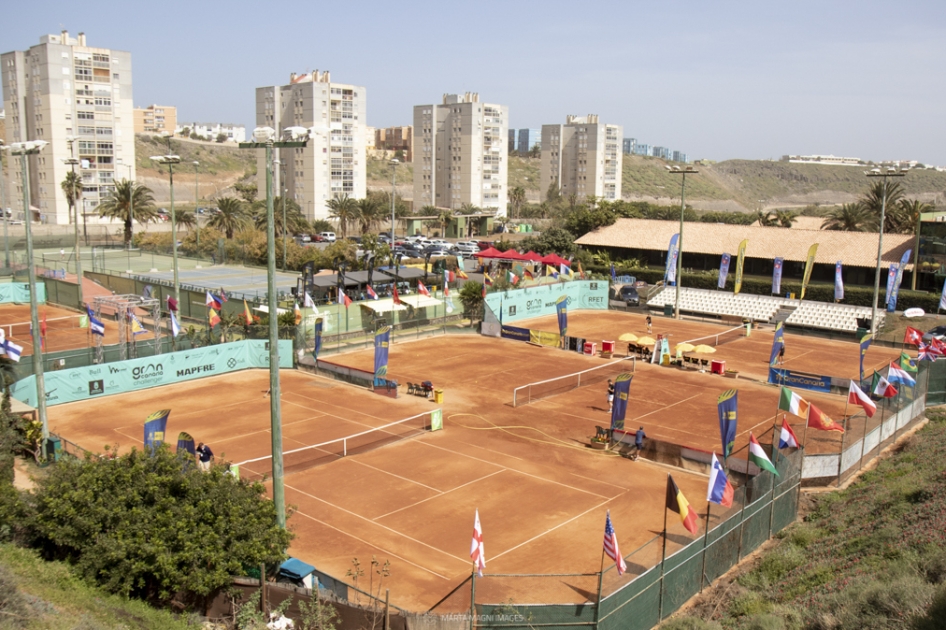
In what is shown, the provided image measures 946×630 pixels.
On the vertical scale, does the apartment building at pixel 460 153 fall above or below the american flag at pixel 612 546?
above

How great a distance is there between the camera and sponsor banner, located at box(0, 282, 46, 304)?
2247 inches

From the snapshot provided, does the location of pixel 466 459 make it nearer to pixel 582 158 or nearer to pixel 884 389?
pixel 884 389

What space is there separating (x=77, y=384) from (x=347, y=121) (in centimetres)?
8502

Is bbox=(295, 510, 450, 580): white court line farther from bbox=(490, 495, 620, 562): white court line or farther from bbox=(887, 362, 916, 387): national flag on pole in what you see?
bbox=(887, 362, 916, 387): national flag on pole

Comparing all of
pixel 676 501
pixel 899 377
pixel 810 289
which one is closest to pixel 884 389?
pixel 899 377

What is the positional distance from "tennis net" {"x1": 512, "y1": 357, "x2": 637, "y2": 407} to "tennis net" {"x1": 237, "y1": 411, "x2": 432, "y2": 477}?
5064 mm

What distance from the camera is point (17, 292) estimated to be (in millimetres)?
57594

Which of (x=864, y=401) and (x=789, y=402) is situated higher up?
(x=789, y=402)

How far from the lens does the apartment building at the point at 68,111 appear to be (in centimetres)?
10169

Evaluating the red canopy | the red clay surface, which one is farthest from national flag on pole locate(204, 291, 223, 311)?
the red canopy

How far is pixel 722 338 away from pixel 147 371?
3293cm

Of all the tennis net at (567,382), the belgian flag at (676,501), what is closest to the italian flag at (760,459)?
the belgian flag at (676,501)

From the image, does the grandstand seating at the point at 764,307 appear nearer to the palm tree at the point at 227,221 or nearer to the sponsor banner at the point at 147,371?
the sponsor banner at the point at 147,371

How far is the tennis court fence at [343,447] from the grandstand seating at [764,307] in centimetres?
3228
